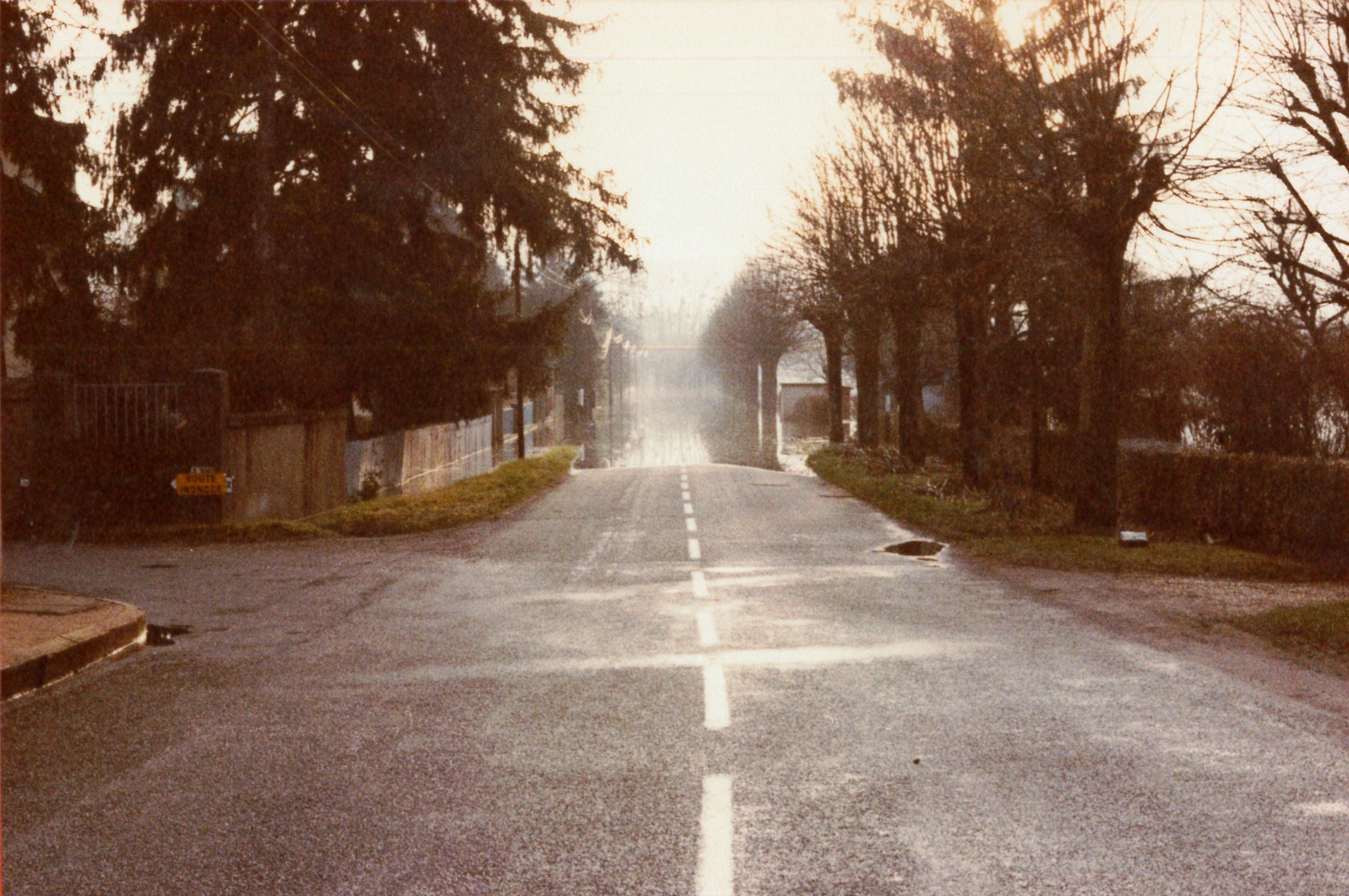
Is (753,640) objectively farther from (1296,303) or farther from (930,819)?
(1296,303)

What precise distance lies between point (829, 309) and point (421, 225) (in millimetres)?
9916

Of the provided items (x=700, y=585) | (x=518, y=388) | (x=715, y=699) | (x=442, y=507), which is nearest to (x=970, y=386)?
(x=442, y=507)

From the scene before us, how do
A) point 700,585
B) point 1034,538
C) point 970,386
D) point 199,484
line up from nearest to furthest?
point 700,585
point 1034,538
point 199,484
point 970,386

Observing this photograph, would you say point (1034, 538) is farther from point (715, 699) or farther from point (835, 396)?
point (835, 396)

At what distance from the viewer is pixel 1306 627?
9867 mm

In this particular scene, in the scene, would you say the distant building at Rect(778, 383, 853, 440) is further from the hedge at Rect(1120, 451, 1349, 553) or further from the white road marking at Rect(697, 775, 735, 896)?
the white road marking at Rect(697, 775, 735, 896)

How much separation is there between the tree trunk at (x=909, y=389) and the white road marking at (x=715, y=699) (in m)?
23.7

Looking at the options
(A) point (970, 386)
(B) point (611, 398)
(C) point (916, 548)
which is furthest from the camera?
(B) point (611, 398)

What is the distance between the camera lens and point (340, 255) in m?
25.5

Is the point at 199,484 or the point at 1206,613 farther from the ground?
the point at 199,484

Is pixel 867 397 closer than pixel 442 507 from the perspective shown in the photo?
No

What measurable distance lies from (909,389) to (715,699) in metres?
26.2

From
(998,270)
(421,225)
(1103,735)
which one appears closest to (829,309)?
(998,270)

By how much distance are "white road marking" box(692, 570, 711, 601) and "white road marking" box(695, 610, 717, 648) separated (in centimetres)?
94
